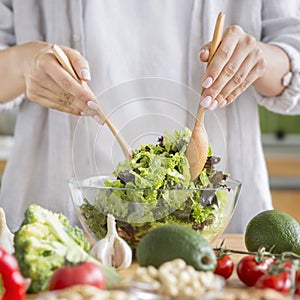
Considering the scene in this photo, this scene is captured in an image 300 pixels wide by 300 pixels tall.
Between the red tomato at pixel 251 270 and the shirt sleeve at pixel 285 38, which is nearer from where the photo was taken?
the red tomato at pixel 251 270

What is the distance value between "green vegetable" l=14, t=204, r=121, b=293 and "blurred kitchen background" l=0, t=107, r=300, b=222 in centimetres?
136

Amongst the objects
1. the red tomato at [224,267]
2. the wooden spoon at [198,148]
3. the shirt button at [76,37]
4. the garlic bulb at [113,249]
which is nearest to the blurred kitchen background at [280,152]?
the shirt button at [76,37]

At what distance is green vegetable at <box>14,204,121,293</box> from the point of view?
3.11ft

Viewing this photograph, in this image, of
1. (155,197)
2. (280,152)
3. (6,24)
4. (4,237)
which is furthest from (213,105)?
(280,152)

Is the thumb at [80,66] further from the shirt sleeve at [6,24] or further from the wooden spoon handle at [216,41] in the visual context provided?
the shirt sleeve at [6,24]

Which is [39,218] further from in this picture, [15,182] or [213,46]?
[15,182]

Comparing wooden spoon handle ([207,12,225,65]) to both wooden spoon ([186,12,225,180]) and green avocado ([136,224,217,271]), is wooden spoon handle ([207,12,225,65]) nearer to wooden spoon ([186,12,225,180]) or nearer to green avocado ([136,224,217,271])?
wooden spoon ([186,12,225,180])

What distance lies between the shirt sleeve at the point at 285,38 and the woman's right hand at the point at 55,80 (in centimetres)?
52

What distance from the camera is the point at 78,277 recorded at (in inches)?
33.3

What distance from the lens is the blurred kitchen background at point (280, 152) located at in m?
2.91

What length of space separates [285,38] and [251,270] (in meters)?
0.82

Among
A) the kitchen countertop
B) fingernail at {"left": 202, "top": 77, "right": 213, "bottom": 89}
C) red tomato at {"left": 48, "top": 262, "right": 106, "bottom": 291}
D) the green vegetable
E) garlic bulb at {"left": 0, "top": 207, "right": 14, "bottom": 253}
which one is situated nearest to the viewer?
the kitchen countertop

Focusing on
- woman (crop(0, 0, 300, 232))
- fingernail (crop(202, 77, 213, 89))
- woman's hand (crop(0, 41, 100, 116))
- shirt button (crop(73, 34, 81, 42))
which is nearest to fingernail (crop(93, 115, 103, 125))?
woman's hand (crop(0, 41, 100, 116))

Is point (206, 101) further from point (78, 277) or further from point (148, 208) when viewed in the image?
point (78, 277)
